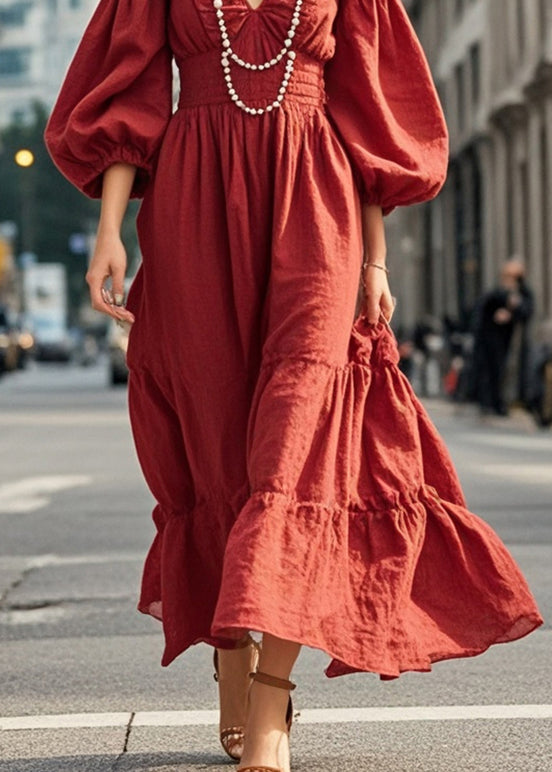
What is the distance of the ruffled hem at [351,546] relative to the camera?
394 cm

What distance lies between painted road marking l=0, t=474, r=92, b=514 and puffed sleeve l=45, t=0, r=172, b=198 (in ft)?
23.9

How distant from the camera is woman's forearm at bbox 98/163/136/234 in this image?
436cm

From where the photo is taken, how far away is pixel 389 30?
175 inches

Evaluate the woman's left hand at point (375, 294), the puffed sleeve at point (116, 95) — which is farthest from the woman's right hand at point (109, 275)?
the woman's left hand at point (375, 294)

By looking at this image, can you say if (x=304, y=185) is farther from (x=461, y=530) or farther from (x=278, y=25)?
(x=461, y=530)

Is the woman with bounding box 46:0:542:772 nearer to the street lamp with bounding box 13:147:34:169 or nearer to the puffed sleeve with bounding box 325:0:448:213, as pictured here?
the puffed sleeve with bounding box 325:0:448:213

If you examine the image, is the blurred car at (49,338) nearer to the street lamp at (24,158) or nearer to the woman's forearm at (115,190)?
the street lamp at (24,158)

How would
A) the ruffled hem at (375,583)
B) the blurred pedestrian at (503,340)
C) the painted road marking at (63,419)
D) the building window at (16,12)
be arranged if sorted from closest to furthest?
the ruffled hem at (375,583)
the blurred pedestrian at (503,340)
the painted road marking at (63,419)
the building window at (16,12)

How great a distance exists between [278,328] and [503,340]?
20.3 metres

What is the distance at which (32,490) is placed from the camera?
13414mm

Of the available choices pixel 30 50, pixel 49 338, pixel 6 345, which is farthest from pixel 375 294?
pixel 30 50

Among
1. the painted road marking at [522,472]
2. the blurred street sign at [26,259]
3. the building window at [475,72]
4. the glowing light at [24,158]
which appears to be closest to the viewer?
the painted road marking at [522,472]

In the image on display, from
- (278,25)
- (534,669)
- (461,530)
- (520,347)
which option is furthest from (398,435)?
(520,347)

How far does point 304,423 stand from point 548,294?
99.3ft
